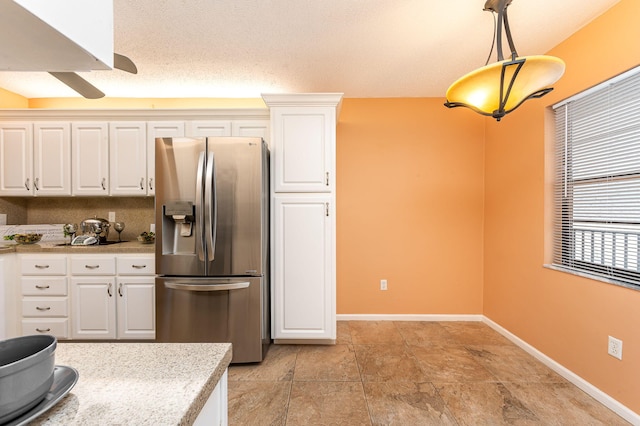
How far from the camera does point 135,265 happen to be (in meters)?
2.77

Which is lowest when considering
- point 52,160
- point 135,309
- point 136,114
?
point 135,309

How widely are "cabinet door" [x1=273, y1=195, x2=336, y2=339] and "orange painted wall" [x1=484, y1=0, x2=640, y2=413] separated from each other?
5.93ft

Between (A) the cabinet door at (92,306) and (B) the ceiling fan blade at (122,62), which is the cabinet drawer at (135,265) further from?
(B) the ceiling fan blade at (122,62)

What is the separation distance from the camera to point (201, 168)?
2.36 meters

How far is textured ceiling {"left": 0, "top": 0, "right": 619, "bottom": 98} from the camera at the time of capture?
1990mm

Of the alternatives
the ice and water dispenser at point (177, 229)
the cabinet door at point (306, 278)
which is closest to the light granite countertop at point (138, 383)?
the ice and water dispenser at point (177, 229)

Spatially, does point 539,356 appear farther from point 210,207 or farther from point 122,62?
point 122,62

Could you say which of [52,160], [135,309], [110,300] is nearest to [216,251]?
[135,309]

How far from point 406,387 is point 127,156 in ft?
10.9

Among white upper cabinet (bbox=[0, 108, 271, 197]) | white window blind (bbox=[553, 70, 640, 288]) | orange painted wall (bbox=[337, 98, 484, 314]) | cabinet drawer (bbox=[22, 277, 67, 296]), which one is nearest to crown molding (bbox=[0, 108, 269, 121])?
white upper cabinet (bbox=[0, 108, 271, 197])

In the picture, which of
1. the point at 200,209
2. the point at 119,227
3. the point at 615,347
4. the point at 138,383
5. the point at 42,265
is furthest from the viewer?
the point at 119,227

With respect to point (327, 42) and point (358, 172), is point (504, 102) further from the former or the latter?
point (358, 172)

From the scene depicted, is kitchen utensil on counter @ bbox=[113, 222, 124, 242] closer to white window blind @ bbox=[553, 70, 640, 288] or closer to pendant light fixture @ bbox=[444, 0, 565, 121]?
pendant light fixture @ bbox=[444, 0, 565, 121]

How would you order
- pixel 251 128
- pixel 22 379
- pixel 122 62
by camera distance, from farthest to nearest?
pixel 251 128 → pixel 122 62 → pixel 22 379
